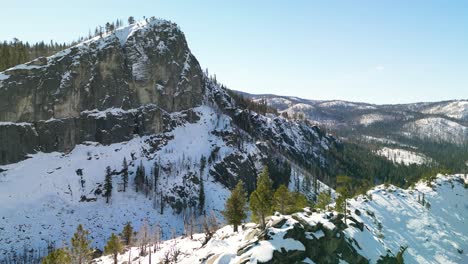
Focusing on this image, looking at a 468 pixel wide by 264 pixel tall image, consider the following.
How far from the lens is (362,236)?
7038cm

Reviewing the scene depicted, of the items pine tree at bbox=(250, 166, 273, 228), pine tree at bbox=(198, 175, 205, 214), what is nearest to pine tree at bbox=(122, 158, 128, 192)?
pine tree at bbox=(198, 175, 205, 214)

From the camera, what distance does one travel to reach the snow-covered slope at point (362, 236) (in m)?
55.2

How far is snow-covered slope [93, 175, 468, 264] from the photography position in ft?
181

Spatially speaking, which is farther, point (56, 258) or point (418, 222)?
point (418, 222)

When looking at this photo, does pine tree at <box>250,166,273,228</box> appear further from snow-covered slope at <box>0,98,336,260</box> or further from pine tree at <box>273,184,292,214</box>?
snow-covered slope at <box>0,98,336,260</box>

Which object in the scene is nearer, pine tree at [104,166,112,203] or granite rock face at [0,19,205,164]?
pine tree at [104,166,112,203]

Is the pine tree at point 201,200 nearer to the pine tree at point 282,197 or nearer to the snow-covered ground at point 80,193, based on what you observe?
the snow-covered ground at point 80,193

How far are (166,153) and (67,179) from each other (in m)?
50.1

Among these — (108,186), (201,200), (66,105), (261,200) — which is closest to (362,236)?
(261,200)

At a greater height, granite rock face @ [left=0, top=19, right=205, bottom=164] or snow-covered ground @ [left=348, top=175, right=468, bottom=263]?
granite rock face @ [left=0, top=19, right=205, bottom=164]

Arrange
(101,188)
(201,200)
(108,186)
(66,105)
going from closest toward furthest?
(108,186) → (101,188) → (201,200) → (66,105)

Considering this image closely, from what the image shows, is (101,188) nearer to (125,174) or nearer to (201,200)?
(125,174)

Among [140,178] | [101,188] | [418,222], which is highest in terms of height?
[140,178]

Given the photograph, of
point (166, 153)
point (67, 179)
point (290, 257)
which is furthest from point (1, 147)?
point (290, 257)
